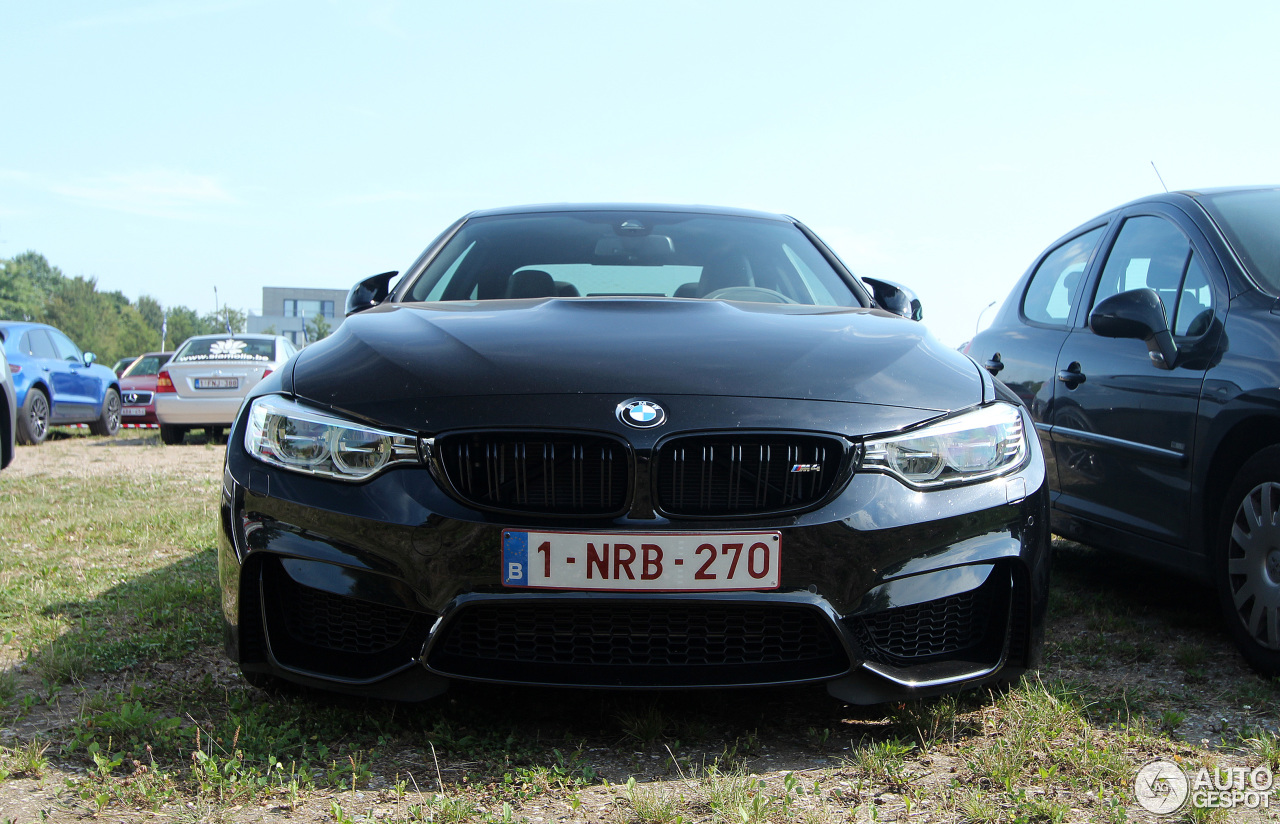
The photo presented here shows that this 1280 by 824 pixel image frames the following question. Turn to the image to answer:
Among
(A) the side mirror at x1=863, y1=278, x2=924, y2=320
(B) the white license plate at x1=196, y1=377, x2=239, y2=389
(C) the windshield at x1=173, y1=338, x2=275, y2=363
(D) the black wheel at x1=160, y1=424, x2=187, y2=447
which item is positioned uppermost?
(A) the side mirror at x1=863, y1=278, x2=924, y2=320

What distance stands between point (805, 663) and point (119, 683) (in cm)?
194

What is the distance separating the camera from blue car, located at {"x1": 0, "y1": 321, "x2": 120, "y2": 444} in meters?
12.9

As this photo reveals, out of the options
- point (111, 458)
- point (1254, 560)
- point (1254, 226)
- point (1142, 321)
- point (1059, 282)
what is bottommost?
point (111, 458)

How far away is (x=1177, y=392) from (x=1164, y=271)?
0.67 m

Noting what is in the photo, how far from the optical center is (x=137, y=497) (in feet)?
23.3

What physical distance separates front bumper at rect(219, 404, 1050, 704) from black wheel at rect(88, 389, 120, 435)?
14738 mm

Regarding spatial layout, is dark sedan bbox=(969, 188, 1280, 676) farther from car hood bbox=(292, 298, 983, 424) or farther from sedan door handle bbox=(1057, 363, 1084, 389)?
car hood bbox=(292, 298, 983, 424)

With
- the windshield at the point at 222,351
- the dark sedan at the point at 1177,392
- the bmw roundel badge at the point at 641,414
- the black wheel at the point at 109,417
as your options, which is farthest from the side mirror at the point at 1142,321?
the black wheel at the point at 109,417

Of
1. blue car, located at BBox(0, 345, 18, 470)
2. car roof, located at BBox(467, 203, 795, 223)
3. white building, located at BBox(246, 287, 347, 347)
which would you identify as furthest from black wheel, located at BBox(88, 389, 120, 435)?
white building, located at BBox(246, 287, 347, 347)

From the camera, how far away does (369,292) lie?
12.0 feet

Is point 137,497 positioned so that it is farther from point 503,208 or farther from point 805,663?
point 805,663

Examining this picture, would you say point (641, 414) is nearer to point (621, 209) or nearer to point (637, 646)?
point (637, 646)

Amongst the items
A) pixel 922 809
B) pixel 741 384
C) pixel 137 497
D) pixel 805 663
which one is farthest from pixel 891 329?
pixel 137 497

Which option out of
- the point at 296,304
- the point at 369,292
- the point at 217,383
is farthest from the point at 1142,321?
the point at 296,304
